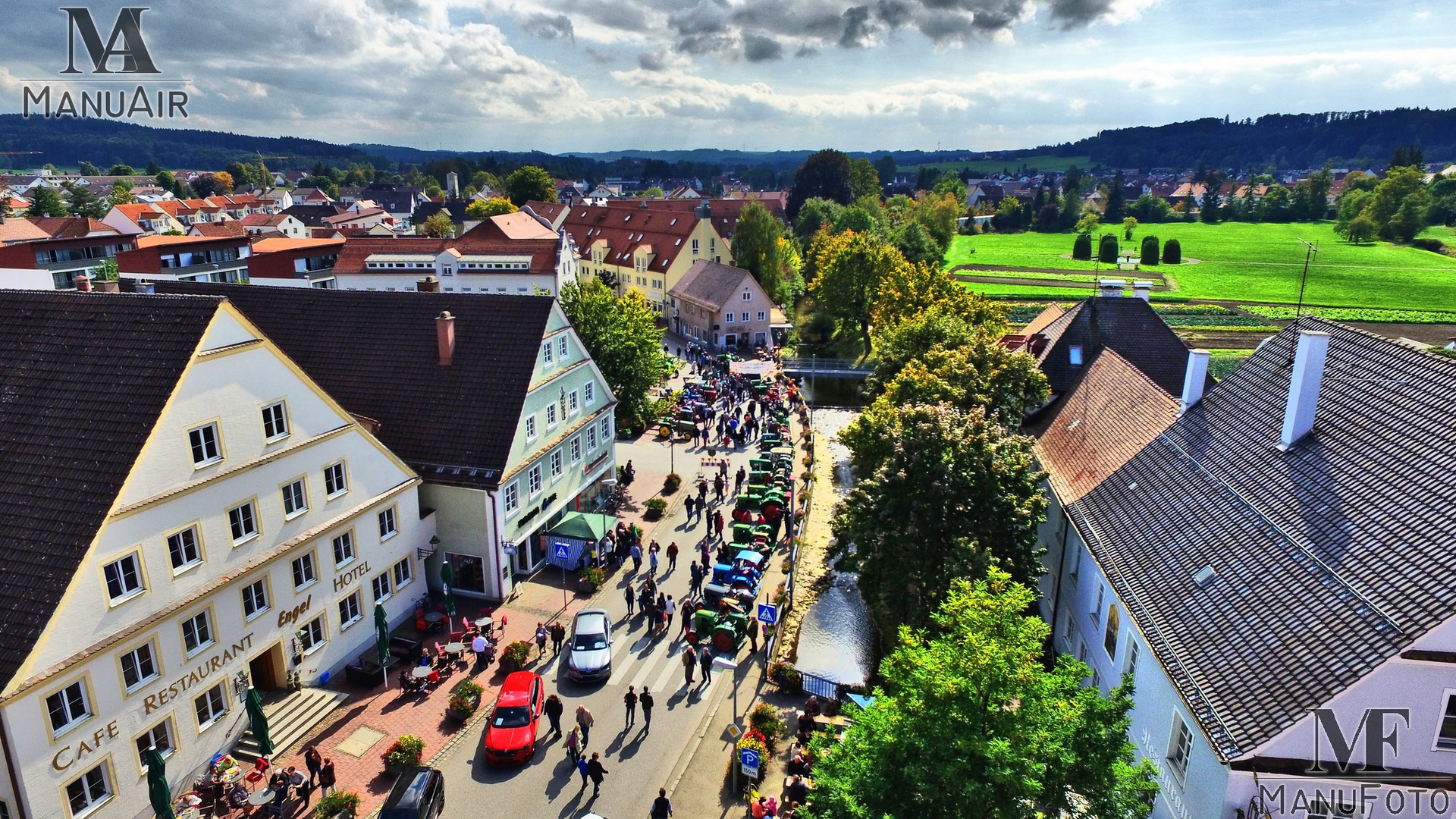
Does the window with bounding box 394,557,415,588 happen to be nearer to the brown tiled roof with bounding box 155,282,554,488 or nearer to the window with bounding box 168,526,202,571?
the brown tiled roof with bounding box 155,282,554,488

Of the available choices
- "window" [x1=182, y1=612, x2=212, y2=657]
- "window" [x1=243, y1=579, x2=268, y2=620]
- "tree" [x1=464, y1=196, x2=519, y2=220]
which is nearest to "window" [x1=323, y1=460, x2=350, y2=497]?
"window" [x1=243, y1=579, x2=268, y2=620]

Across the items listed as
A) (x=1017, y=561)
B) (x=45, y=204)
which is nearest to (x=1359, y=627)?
(x=1017, y=561)

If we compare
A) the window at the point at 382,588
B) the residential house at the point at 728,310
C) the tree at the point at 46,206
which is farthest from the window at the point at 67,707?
the tree at the point at 46,206

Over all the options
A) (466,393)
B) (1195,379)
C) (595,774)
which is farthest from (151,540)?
(1195,379)

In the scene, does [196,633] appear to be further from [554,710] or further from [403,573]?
[554,710]

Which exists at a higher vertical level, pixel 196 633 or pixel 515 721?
pixel 196 633

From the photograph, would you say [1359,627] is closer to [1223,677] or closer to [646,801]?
[1223,677]
